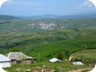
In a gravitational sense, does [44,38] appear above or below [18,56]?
below

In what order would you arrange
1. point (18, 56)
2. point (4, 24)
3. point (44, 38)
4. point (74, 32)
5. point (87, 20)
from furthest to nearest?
point (87, 20)
point (4, 24)
point (74, 32)
point (44, 38)
point (18, 56)

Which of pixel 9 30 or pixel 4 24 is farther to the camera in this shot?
pixel 4 24

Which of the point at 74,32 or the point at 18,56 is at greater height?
the point at 18,56

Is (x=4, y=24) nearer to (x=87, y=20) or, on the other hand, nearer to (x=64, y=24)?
(x=64, y=24)

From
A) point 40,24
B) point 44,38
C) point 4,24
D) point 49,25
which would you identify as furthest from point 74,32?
point 4,24

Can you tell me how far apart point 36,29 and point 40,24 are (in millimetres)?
6376

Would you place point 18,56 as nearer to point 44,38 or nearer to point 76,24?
point 44,38

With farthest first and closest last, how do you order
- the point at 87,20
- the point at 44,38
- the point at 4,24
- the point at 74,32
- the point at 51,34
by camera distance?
1. the point at 87,20
2. the point at 4,24
3. the point at 74,32
4. the point at 51,34
5. the point at 44,38

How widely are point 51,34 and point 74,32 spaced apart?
853 centimetres

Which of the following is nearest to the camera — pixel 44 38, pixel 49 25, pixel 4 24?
pixel 44 38

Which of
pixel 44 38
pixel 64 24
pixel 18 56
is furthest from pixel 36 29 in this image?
pixel 18 56

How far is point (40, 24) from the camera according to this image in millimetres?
111562

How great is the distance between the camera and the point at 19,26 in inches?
4508

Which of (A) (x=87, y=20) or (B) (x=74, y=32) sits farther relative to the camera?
(A) (x=87, y=20)
